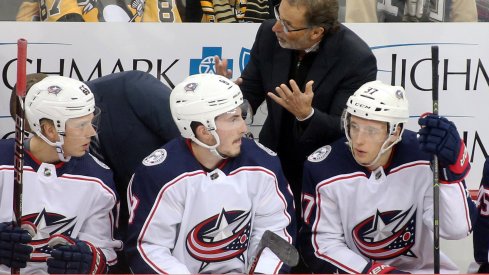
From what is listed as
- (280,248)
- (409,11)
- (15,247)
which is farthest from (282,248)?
(409,11)

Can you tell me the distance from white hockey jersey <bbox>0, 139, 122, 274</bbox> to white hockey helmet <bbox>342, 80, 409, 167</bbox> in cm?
82

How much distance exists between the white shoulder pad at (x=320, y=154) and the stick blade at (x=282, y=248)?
1.70 ft

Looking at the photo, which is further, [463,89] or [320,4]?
[463,89]

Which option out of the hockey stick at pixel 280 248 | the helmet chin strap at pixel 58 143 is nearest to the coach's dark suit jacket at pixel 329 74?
the hockey stick at pixel 280 248

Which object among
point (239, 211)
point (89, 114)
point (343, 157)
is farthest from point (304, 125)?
point (89, 114)

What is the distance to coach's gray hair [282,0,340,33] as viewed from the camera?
3721 millimetres

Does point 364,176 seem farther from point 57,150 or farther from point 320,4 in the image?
point 57,150

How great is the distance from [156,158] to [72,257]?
405 millimetres

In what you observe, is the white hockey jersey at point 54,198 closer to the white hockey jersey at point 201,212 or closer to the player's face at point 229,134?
the white hockey jersey at point 201,212

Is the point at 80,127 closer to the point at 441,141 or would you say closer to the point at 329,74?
the point at 329,74

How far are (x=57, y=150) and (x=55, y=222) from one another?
0.23 metres

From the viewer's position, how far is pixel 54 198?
3.46m

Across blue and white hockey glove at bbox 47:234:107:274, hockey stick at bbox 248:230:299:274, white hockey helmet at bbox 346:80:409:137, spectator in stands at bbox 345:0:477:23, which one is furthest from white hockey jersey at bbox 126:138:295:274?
spectator in stands at bbox 345:0:477:23

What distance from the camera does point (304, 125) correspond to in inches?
146
